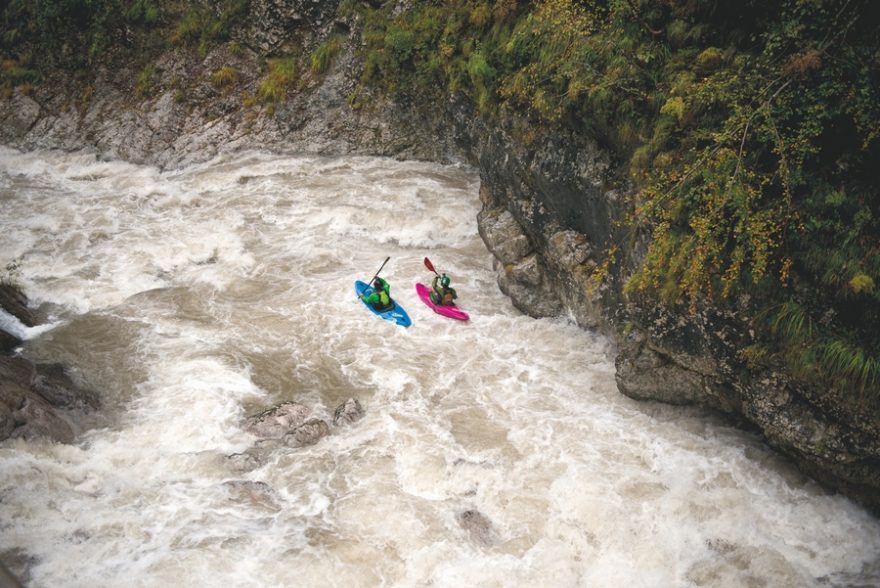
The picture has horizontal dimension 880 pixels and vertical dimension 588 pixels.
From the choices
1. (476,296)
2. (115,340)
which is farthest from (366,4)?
(115,340)

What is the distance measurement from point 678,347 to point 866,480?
2.57 metres

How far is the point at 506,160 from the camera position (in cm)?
1188

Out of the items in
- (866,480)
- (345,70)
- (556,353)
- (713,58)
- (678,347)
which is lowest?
(556,353)

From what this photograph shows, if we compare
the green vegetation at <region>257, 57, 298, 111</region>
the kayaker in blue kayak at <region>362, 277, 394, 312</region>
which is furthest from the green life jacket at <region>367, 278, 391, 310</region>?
the green vegetation at <region>257, 57, 298, 111</region>

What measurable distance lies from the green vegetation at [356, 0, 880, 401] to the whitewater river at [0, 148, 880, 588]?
6.73ft

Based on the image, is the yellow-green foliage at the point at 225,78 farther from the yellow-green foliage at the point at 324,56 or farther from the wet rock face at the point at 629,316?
the wet rock face at the point at 629,316

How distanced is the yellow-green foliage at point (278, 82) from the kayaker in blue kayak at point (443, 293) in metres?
10.2

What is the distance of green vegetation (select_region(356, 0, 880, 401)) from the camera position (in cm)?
667

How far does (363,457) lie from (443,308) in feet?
12.7

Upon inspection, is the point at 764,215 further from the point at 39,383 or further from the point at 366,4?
the point at 366,4

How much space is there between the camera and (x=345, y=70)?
60.5 ft

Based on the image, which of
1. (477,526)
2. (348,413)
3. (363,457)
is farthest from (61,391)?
(477,526)

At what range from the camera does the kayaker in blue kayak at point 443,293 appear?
11.7 m

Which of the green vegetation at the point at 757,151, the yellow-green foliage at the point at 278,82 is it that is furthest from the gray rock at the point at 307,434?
the yellow-green foliage at the point at 278,82
